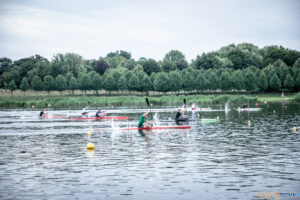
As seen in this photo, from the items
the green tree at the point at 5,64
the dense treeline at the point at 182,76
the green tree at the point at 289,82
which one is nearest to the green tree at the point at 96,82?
the dense treeline at the point at 182,76

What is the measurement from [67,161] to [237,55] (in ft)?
480

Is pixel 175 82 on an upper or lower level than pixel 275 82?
upper

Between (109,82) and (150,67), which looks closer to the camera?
(109,82)

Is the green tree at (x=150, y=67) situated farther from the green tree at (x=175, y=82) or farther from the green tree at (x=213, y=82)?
the green tree at (x=213, y=82)

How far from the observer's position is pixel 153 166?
21453 mm

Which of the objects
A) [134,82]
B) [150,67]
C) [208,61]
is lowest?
[134,82]

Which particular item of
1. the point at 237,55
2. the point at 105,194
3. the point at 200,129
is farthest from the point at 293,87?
the point at 105,194

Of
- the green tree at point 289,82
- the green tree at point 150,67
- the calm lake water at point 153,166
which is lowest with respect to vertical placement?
the calm lake water at point 153,166

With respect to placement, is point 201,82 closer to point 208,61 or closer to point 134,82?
point 134,82

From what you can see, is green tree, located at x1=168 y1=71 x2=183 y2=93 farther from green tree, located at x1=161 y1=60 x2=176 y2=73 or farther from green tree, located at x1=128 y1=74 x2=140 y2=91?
green tree, located at x1=161 y1=60 x2=176 y2=73

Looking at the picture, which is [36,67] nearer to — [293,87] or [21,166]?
[293,87]

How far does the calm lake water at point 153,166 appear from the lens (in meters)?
16.6

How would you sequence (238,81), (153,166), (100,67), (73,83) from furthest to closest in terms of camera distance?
(100,67)
(73,83)
(238,81)
(153,166)

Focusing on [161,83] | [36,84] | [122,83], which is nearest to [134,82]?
[122,83]
